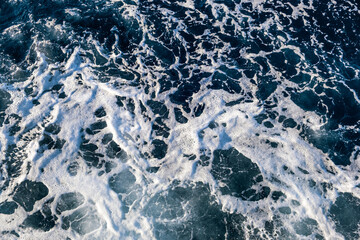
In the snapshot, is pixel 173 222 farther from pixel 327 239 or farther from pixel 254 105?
pixel 254 105

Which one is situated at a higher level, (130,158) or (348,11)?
(348,11)

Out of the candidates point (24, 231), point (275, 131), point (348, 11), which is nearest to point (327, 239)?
point (275, 131)

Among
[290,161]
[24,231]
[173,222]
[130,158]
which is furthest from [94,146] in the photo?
[290,161]

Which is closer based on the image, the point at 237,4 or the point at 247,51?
the point at 247,51

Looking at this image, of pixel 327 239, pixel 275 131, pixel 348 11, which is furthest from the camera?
pixel 348 11

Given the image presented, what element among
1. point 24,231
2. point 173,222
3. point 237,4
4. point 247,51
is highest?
point 237,4

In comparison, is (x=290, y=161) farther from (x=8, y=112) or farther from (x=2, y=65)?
(x=2, y=65)

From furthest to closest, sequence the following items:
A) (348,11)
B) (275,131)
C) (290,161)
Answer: (348,11), (275,131), (290,161)
